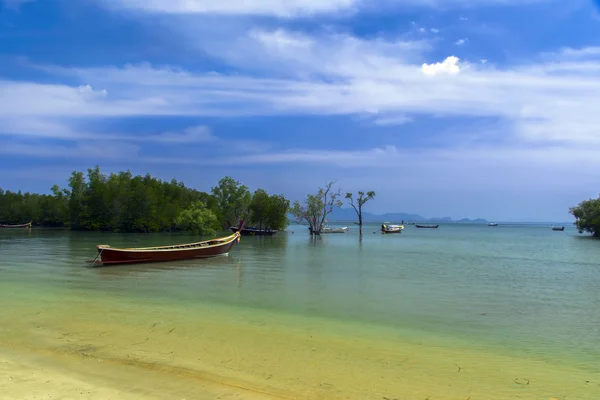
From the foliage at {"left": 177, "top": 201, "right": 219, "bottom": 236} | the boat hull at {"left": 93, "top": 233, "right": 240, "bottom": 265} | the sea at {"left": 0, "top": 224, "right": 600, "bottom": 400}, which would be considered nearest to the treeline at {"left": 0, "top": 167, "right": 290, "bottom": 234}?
the foliage at {"left": 177, "top": 201, "right": 219, "bottom": 236}

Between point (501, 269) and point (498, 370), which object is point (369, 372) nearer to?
point (498, 370)

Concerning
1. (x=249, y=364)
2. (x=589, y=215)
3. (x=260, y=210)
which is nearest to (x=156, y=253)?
(x=249, y=364)

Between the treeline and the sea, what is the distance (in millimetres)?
49346

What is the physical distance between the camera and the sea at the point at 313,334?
7.25m

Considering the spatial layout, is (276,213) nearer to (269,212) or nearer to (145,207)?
(269,212)

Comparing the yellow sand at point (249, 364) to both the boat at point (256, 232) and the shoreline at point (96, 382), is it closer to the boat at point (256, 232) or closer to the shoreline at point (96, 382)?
the shoreline at point (96, 382)

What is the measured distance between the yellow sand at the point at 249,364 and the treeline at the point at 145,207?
181ft

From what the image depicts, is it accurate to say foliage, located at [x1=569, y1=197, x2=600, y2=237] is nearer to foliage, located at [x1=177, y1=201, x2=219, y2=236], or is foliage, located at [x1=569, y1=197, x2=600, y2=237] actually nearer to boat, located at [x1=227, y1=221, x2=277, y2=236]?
boat, located at [x1=227, y1=221, x2=277, y2=236]

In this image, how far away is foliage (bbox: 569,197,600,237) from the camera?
76.8 meters

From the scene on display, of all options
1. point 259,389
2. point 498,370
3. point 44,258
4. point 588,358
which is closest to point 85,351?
point 259,389

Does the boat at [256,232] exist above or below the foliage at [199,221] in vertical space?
below

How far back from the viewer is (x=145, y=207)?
78.3 metres

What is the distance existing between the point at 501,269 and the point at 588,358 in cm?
1876

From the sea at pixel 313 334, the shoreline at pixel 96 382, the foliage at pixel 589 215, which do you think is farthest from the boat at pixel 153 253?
the foliage at pixel 589 215
